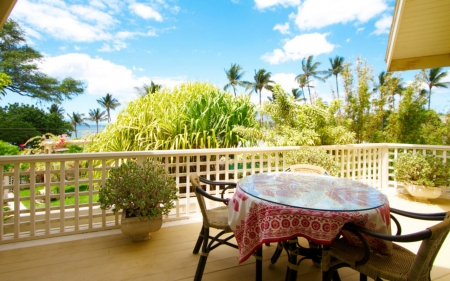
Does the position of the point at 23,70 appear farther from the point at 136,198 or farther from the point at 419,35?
the point at 419,35

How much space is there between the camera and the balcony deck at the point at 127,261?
202cm

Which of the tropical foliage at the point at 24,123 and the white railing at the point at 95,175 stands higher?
the tropical foliage at the point at 24,123

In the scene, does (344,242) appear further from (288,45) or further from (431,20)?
(288,45)

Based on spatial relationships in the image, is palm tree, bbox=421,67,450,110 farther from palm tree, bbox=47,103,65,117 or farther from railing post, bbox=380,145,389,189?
palm tree, bbox=47,103,65,117

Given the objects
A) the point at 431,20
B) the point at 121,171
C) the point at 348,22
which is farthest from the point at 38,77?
the point at 348,22

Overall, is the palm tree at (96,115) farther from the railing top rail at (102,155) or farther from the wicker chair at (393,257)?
the wicker chair at (393,257)

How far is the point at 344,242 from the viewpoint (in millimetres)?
1643

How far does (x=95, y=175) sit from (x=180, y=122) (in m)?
2.07

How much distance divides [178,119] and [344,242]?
11.9 ft

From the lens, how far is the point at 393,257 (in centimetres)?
148

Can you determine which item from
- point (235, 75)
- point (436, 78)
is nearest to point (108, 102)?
point (235, 75)

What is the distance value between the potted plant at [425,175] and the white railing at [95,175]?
1.28 feet

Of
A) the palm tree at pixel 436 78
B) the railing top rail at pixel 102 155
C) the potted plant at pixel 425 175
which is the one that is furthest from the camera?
the palm tree at pixel 436 78

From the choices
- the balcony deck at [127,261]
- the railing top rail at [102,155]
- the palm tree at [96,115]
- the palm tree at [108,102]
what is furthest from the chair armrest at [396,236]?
the palm tree at [96,115]
